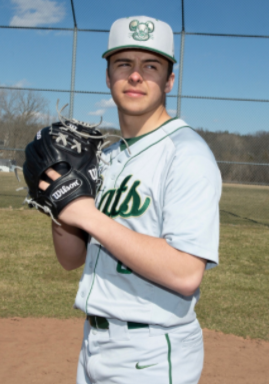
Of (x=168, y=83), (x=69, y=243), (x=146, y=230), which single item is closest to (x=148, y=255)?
(x=146, y=230)

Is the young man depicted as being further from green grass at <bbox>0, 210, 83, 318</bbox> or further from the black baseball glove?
green grass at <bbox>0, 210, 83, 318</bbox>

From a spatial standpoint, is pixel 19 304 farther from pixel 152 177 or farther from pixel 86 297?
pixel 152 177

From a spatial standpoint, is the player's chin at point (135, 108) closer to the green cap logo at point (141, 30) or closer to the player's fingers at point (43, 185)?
the green cap logo at point (141, 30)

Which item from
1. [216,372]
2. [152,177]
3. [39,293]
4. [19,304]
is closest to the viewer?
[152,177]

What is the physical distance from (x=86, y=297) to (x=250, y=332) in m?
3.07

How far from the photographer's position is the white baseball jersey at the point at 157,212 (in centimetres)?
136

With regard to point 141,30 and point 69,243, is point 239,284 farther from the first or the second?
point 141,30

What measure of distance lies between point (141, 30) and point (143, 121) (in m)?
0.34

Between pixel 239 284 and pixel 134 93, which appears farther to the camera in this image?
pixel 239 284

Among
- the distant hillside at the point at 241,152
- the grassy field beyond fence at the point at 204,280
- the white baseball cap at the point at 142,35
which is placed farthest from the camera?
the distant hillside at the point at 241,152

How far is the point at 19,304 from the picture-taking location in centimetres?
477

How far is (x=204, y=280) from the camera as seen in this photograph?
593 cm

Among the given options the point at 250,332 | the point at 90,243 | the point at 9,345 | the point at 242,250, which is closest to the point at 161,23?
the point at 90,243

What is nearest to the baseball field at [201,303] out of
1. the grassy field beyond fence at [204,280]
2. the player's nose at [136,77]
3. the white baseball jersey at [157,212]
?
the grassy field beyond fence at [204,280]
